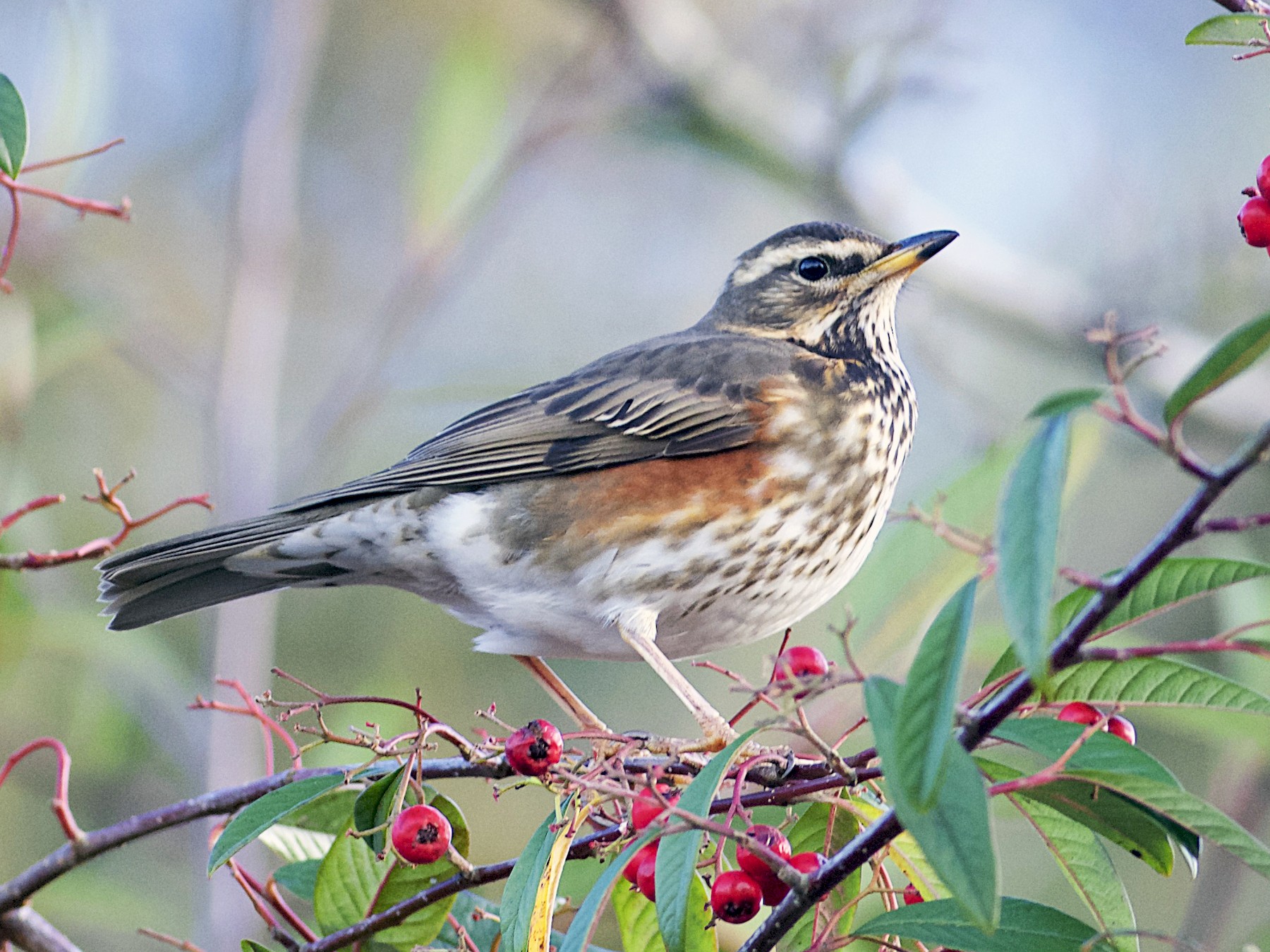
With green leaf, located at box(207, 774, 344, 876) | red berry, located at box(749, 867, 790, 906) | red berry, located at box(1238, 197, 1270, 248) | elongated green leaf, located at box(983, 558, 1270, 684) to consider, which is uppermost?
red berry, located at box(1238, 197, 1270, 248)

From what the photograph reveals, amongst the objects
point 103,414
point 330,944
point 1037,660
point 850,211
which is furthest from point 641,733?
point 103,414

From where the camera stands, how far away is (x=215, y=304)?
8.59m

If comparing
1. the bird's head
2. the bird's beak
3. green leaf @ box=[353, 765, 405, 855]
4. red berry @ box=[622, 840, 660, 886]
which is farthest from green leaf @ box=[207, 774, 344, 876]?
the bird's head

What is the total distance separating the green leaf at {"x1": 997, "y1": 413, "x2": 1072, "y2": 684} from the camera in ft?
3.57

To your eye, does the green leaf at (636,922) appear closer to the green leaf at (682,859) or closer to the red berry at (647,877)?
the red berry at (647,877)

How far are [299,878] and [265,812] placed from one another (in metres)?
0.38

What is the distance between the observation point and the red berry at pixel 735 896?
1.91m

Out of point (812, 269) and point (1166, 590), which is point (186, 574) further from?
point (1166, 590)

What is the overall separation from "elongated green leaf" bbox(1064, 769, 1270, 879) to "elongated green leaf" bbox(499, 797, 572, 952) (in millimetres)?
717

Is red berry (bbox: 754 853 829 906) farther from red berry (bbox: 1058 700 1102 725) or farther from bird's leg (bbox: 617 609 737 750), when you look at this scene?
bird's leg (bbox: 617 609 737 750)

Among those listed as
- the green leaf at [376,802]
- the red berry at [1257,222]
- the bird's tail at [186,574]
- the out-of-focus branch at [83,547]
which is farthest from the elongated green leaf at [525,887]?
the bird's tail at [186,574]

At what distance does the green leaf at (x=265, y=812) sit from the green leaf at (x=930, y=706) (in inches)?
38.2

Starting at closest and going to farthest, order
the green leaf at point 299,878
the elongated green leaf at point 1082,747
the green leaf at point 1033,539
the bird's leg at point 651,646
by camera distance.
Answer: the green leaf at point 1033,539
the elongated green leaf at point 1082,747
the green leaf at point 299,878
the bird's leg at point 651,646

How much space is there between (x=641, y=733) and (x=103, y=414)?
245 inches
